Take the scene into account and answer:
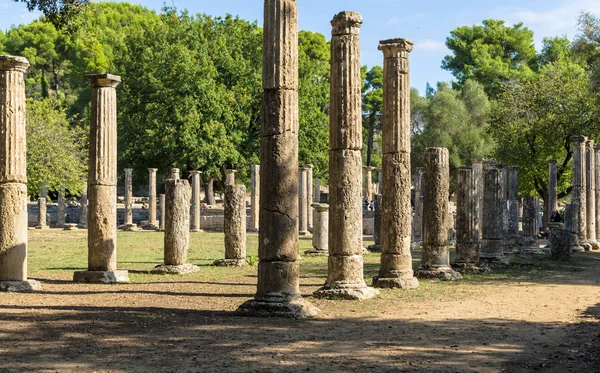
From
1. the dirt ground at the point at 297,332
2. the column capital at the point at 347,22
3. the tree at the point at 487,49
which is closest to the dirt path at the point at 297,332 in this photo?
the dirt ground at the point at 297,332

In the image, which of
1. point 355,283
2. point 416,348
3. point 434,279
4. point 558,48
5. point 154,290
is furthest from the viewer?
point 558,48

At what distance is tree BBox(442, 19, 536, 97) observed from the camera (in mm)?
74312

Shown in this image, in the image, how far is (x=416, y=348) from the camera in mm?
10352

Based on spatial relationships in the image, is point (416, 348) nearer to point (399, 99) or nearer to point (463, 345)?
point (463, 345)

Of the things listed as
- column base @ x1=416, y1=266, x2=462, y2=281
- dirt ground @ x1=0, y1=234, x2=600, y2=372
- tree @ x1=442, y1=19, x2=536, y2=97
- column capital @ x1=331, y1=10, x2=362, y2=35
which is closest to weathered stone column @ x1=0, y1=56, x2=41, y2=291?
dirt ground @ x1=0, y1=234, x2=600, y2=372

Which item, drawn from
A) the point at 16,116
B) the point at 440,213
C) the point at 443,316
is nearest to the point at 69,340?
the point at 443,316

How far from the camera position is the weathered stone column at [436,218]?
1961 centimetres

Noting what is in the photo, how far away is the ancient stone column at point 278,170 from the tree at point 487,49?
206ft

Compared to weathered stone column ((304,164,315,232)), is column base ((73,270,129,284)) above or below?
below

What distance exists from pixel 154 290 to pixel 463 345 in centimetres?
794

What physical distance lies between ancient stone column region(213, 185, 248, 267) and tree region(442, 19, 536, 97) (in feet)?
177

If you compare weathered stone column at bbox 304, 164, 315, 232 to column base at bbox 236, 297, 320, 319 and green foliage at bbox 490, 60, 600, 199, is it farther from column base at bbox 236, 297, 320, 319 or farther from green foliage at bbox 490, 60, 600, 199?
column base at bbox 236, 297, 320, 319

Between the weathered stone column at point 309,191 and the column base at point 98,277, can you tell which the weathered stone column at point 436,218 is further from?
the weathered stone column at point 309,191

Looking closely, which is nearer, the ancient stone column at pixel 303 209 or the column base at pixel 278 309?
the column base at pixel 278 309
